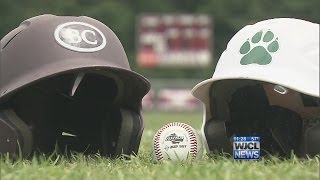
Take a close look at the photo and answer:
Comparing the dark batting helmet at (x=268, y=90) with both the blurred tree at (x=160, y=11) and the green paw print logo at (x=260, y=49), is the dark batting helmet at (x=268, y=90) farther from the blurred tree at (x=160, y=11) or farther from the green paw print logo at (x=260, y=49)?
the blurred tree at (x=160, y=11)

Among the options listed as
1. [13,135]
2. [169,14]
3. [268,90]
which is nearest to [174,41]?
[169,14]

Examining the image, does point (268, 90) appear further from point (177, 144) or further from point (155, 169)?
point (155, 169)

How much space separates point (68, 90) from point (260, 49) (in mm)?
948

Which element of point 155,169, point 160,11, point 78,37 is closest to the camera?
point 155,169

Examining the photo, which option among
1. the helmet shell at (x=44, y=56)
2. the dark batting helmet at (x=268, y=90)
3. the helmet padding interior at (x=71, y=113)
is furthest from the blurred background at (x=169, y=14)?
the helmet shell at (x=44, y=56)

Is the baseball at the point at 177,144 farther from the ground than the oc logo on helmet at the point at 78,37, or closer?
closer

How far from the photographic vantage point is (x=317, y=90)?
2271 mm

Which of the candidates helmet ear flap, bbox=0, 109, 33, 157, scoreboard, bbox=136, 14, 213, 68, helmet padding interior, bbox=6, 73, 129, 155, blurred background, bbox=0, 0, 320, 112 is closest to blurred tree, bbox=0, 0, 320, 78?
blurred background, bbox=0, 0, 320, 112

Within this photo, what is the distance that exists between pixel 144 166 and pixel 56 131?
0.73 m

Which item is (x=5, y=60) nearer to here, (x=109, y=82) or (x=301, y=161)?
(x=109, y=82)

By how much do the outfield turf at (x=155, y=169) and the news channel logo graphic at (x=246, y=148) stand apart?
69mm

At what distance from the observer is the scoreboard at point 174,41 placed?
1590 cm

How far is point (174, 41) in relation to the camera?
1585cm

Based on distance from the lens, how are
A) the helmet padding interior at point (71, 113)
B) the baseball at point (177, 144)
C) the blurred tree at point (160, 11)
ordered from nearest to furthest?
the baseball at point (177, 144)
the helmet padding interior at point (71, 113)
the blurred tree at point (160, 11)
